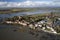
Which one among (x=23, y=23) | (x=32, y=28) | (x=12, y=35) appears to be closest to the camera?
(x=12, y=35)

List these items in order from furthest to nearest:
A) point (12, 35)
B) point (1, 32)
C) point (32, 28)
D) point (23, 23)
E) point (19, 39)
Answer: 1. point (23, 23)
2. point (32, 28)
3. point (1, 32)
4. point (12, 35)
5. point (19, 39)

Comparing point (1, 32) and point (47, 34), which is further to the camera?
point (1, 32)

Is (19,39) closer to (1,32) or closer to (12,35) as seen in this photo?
(12,35)

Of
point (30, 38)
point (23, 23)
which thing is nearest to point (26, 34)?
point (30, 38)

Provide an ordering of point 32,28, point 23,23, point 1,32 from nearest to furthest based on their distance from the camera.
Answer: point 1,32 → point 32,28 → point 23,23

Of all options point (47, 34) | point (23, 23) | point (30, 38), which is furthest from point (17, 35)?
point (23, 23)

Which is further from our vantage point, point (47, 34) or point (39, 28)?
point (39, 28)

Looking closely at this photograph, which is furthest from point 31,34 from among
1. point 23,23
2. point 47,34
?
point 23,23

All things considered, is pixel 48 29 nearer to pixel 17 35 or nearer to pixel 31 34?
pixel 31 34
